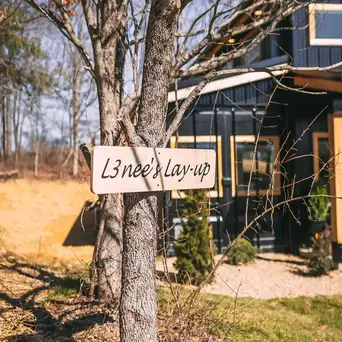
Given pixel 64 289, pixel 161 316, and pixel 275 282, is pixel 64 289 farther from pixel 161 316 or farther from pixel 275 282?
pixel 275 282

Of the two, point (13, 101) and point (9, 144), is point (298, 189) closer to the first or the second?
point (13, 101)

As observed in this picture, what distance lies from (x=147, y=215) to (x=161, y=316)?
1.77 metres

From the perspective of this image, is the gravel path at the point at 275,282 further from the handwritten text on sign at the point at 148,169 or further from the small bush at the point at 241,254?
the handwritten text on sign at the point at 148,169

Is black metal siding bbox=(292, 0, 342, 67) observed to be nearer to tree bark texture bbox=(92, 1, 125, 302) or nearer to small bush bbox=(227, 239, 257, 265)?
small bush bbox=(227, 239, 257, 265)

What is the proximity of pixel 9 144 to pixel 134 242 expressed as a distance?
81.1ft

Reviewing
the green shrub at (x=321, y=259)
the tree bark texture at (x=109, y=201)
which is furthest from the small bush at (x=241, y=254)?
the tree bark texture at (x=109, y=201)

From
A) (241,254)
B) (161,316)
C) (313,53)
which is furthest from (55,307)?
(313,53)

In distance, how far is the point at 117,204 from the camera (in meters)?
4.13

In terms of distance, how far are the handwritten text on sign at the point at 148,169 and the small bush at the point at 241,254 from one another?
233 inches

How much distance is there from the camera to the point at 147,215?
95.0 inches

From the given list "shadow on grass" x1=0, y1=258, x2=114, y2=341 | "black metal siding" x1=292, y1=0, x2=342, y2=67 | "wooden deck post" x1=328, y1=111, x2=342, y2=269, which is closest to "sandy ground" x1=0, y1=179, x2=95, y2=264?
"shadow on grass" x1=0, y1=258, x2=114, y2=341

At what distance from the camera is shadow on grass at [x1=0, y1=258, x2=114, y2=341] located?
3363 mm

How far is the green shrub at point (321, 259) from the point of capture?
739cm

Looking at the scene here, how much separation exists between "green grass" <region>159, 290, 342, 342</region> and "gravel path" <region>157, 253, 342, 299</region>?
0.38 meters
